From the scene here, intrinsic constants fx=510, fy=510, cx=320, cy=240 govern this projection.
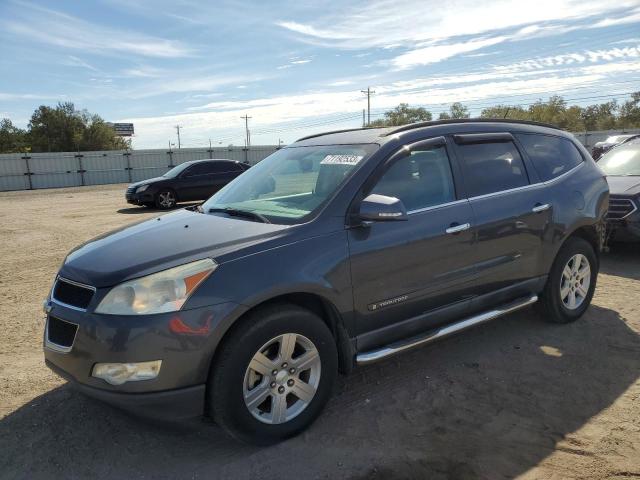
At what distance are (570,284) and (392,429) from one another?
2.61 m

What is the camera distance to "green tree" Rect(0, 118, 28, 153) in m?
59.4

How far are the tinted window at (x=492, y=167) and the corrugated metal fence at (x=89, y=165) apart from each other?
2633cm

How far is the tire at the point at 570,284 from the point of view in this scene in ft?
15.1

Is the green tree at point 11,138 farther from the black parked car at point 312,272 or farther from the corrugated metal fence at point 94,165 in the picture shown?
the black parked car at point 312,272

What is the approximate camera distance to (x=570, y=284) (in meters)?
4.79

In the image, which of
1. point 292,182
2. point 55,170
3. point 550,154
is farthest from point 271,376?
point 55,170

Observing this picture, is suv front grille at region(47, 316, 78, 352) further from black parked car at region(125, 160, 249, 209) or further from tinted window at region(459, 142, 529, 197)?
black parked car at region(125, 160, 249, 209)

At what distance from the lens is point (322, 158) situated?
387 cm

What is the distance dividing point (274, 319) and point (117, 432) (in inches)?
51.6

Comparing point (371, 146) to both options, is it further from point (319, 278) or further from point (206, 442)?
point (206, 442)

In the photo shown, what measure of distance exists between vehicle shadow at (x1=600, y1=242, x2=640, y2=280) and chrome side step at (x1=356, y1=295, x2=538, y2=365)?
2.94m

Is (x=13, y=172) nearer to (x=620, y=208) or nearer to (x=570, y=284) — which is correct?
(x=620, y=208)

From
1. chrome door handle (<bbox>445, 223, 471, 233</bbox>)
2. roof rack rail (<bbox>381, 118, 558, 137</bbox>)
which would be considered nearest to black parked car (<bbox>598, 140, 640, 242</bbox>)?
roof rack rail (<bbox>381, 118, 558, 137</bbox>)

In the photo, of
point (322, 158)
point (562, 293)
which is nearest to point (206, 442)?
point (322, 158)
